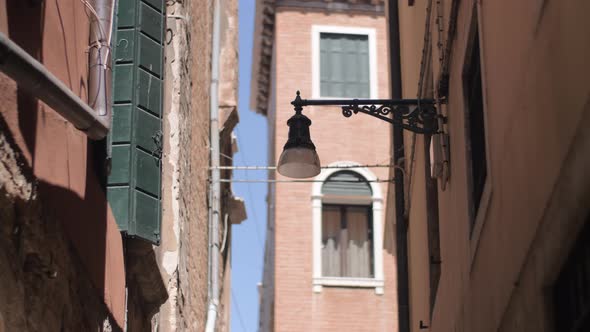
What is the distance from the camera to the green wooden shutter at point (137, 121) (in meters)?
8.46

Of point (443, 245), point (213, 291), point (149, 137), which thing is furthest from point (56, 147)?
point (213, 291)

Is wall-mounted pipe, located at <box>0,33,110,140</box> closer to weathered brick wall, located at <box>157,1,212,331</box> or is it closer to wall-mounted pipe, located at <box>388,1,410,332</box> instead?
weathered brick wall, located at <box>157,1,212,331</box>

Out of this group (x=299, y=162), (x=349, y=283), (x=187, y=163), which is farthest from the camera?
(x=349, y=283)

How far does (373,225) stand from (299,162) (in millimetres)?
20121

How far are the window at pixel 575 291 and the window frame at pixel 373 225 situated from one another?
2346 cm

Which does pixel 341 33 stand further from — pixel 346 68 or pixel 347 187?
pixel 347 187

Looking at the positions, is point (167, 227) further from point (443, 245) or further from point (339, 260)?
point (339, 260)

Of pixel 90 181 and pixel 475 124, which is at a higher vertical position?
pixel 475 124

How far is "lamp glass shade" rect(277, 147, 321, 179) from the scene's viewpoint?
9438 mm

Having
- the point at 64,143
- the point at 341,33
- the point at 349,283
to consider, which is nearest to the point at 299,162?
the point at 64,143

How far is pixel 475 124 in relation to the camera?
7949 millimetres

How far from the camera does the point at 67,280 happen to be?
677 centimetres

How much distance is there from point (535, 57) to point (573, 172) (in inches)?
37.4

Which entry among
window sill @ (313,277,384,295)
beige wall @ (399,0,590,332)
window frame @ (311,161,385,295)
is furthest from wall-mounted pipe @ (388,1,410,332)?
window sill @ (313,277,384,295)
